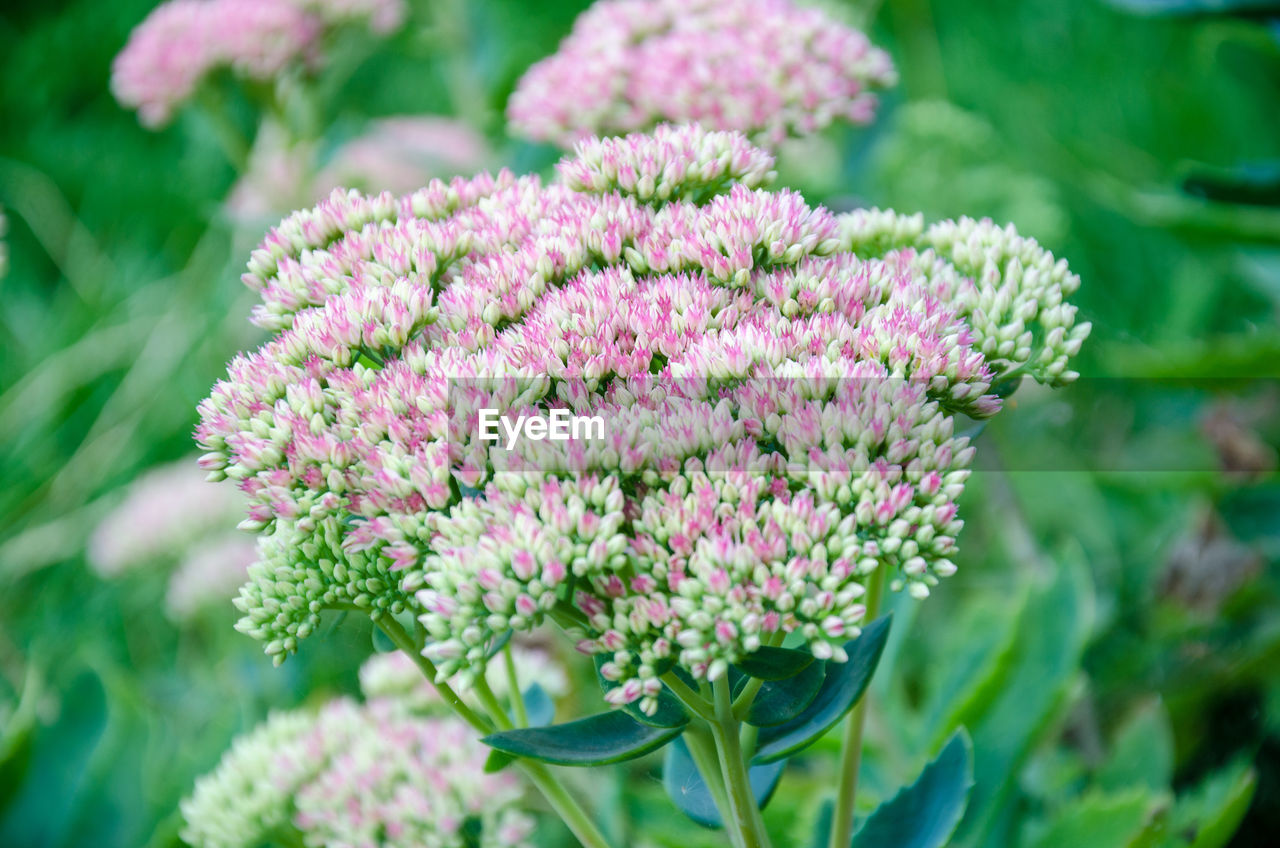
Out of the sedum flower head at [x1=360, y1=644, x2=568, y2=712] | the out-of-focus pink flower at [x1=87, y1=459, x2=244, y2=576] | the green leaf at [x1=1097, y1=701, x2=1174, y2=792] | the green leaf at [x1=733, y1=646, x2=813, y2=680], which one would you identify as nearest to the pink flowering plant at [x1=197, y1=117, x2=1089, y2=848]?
the green leaf at [x1=733, y1=646, x2=813, y2=680]

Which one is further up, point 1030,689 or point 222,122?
point 222,122

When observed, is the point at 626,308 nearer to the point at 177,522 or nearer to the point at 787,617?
the point at 787,617

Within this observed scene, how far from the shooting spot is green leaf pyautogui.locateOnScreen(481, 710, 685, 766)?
607 millimetres

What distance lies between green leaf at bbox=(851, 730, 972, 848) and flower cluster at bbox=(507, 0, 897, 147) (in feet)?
1.91

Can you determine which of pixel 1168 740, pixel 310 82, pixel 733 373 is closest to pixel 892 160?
pixel 310 82

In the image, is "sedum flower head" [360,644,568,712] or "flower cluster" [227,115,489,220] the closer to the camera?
"sedum flower head" [360,644,568,712]

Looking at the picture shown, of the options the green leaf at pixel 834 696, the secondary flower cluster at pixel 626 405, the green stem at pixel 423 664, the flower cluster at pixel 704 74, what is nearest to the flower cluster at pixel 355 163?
the flower cluster at pixel 704 74

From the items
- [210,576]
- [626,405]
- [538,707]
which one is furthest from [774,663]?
[210,576]

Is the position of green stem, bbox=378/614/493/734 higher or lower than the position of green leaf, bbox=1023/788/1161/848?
higher

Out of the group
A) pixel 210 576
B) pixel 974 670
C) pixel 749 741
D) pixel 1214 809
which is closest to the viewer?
pixel 749 741

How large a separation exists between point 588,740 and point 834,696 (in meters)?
0.15

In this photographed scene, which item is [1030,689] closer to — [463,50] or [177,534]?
[177,534]

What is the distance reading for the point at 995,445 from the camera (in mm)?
1417

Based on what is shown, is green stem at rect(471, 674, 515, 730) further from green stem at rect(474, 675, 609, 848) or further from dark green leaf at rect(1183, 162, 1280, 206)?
dark green leaf at rect(1183, 162, 1280, 206)
